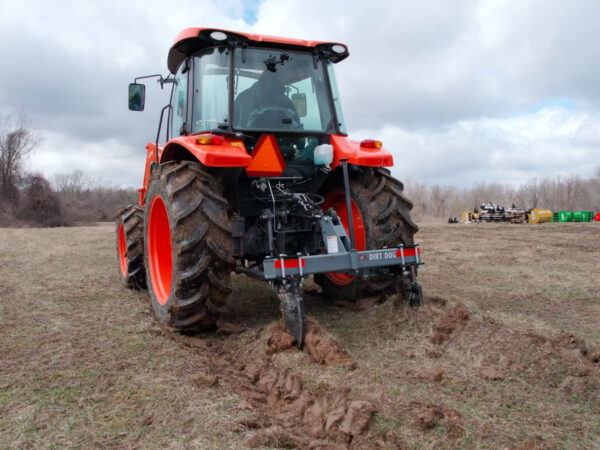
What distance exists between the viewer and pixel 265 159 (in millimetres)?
4203

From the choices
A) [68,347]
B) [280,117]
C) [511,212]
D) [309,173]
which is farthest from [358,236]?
[511,212]

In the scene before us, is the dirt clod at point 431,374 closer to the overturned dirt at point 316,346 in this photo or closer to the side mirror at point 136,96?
the overturned dirt at point 316,346

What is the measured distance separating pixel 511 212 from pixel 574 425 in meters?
23.3

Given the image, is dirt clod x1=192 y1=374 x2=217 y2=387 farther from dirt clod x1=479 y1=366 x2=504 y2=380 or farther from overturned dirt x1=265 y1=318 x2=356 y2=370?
dirt clod x1=479 y1=366 x2=504 y2=380

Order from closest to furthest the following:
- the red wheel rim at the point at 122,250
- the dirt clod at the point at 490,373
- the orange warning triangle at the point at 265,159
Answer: the dirt clod at the point at 490,373
the orange warning triangle at the point at 265,159
the red wheel rim at the point at 122,250

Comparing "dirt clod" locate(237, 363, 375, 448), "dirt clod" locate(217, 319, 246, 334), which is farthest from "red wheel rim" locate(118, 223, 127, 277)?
"dirt clod" locate(237, 363, 375, 448)

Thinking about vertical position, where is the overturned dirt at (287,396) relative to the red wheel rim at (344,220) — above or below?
below

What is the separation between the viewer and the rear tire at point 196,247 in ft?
12.1

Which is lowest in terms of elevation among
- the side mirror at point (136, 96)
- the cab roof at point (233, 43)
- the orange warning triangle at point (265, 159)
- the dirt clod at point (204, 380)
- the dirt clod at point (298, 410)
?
the dirt clod at point (298, 410)

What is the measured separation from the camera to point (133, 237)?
5.77 meters

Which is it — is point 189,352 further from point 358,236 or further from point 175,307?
point 358,236

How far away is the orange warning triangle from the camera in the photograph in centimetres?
418

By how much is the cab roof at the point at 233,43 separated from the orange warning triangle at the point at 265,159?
889mm

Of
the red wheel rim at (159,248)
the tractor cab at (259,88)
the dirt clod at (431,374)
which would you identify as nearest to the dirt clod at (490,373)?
the dirt clod at (431,374)
